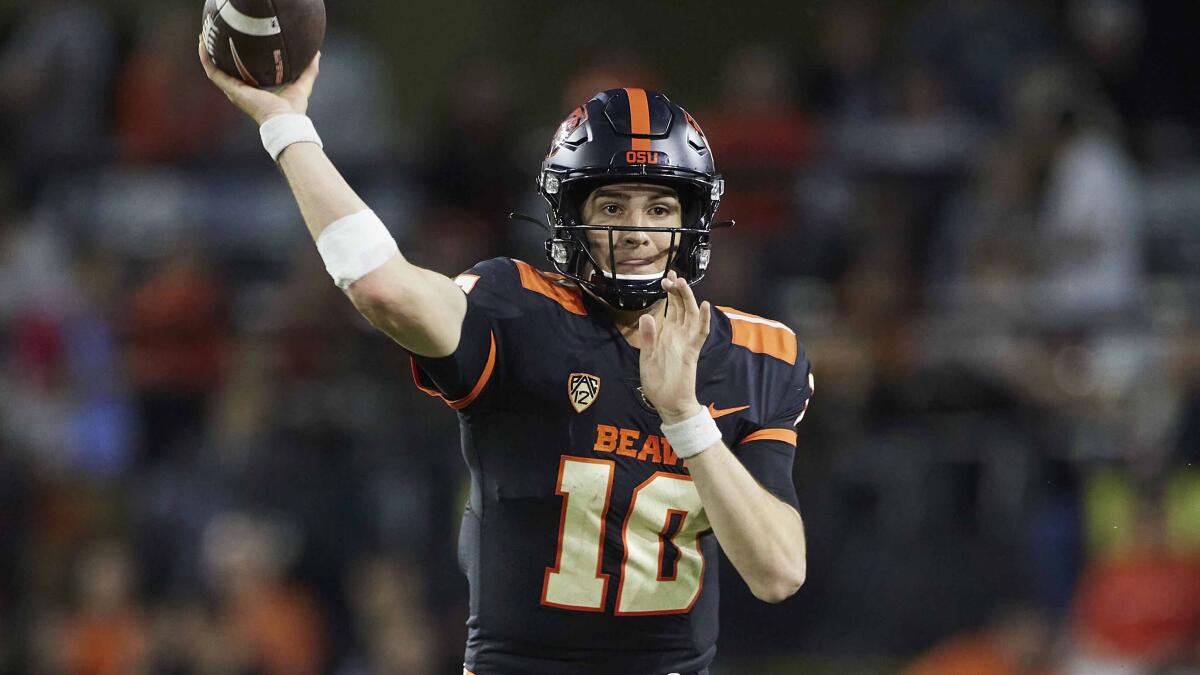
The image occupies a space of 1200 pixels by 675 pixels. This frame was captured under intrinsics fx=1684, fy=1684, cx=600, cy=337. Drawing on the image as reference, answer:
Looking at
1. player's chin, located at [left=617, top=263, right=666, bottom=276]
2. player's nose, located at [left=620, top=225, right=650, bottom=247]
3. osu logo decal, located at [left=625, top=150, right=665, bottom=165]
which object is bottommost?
player's chin, located at [left=617, top=263, right=666, bottom=276]

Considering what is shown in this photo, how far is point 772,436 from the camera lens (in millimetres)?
3730

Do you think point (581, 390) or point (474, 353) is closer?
point (474, 353)

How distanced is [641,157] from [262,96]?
0.82m

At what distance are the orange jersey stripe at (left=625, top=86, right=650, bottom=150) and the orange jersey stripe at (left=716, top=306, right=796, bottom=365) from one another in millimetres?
493

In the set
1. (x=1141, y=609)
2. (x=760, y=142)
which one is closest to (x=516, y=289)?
(x=1141, y=609)

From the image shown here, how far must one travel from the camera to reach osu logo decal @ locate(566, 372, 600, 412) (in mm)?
3594

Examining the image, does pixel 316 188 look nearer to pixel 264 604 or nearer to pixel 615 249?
pixel 615 249

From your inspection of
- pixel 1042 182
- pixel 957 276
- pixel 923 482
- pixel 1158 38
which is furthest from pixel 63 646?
pixel 1158 38

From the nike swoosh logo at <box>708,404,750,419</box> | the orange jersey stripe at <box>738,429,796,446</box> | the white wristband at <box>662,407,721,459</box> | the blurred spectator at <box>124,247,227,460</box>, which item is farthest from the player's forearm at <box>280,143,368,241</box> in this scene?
the blurred spectator at <box>124,247,227,460</box>

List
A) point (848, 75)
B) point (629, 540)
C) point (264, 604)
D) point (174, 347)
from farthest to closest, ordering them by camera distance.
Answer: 1. point (848, 75)
2. point (174, 347)
3. point (264, 604)
4. point (629, 540)

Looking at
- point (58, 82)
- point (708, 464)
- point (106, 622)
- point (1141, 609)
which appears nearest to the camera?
point (708, 464)

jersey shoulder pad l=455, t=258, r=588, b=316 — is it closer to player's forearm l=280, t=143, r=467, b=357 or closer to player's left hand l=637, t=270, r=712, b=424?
player's forearm l=280, t=143, r=467, b=357

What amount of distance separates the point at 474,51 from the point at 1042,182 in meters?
4.40

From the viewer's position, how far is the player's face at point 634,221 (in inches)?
144
